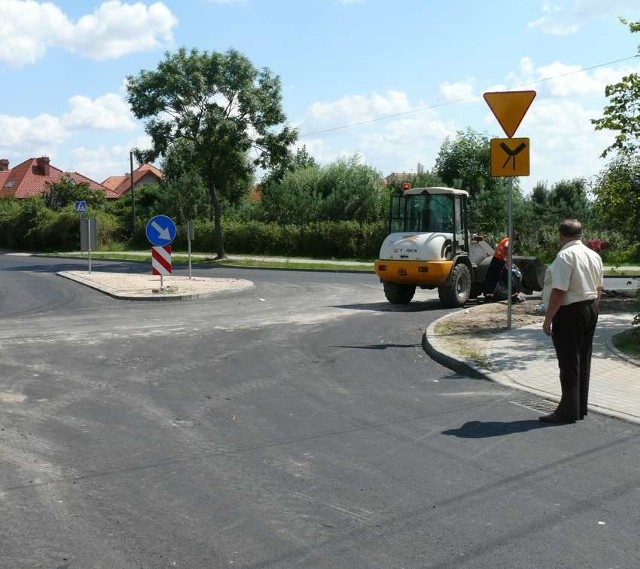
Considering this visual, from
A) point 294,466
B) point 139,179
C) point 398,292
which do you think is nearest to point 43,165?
point 139,179

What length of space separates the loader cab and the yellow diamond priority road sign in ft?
16.5

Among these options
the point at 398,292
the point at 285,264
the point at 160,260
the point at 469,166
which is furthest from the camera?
the point at 469,166

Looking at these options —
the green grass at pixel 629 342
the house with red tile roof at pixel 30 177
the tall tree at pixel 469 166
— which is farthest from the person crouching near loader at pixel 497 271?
the house with red tile roof at pixel 30 177

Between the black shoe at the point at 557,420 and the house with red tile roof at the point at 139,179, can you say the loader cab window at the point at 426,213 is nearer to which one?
the black shoe at the point at 557,420

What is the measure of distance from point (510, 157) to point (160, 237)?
1144cm

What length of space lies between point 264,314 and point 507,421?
30.0ft

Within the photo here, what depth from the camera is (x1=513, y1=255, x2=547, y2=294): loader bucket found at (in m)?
17.9

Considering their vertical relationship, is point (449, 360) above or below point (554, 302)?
below

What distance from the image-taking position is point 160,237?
20.7 meters

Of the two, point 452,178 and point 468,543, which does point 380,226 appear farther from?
point 468,543

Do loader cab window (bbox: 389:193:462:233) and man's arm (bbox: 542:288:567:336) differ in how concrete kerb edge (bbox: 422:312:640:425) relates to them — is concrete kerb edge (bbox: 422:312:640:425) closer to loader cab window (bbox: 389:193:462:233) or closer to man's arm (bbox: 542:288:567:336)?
man's arm (bbox: 542:288:567:336)

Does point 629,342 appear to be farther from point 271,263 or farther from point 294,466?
point 271,263

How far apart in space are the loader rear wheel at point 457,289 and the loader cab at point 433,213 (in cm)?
48

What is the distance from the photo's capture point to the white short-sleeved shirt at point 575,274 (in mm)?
6688
